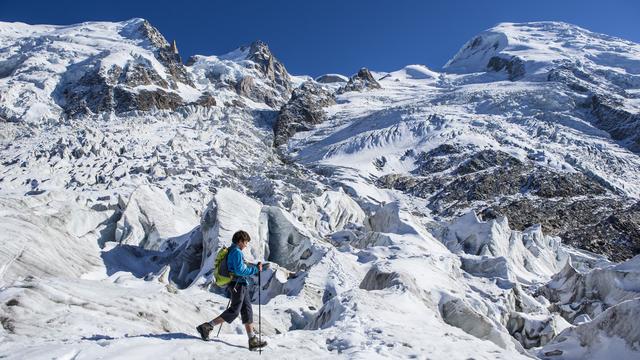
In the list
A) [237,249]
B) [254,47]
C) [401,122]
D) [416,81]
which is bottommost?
[237,249]

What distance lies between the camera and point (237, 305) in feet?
30.4

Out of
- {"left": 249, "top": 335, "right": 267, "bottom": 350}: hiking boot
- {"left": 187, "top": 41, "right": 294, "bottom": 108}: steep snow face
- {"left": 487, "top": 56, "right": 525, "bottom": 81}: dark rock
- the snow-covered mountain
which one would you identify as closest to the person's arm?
{"left": 249, "top": 335, "right": 267, "bottom": 350}: hiking boot

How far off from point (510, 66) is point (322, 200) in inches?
4748

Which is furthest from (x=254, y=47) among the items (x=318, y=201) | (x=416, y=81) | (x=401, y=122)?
(x=318, y=201)

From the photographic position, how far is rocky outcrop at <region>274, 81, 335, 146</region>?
130275mm

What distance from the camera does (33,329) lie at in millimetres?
8711

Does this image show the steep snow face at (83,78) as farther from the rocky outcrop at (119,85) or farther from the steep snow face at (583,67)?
the steep snow face at (583,67)

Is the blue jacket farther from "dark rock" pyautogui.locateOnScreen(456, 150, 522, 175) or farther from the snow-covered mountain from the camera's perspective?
"dark rock" pyautogui.locateOnScreen(456, 150, 522, 175)

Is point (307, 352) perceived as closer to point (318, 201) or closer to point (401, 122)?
point (318, 201)

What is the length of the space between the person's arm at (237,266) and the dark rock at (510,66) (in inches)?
5894

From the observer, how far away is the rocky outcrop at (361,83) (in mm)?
174500

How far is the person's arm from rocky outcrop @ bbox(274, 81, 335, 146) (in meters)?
115

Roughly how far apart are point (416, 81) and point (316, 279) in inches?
6930

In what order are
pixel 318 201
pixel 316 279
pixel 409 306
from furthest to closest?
1. pixel 318 201
2. pixel 316 279
3. pixel 409 306
